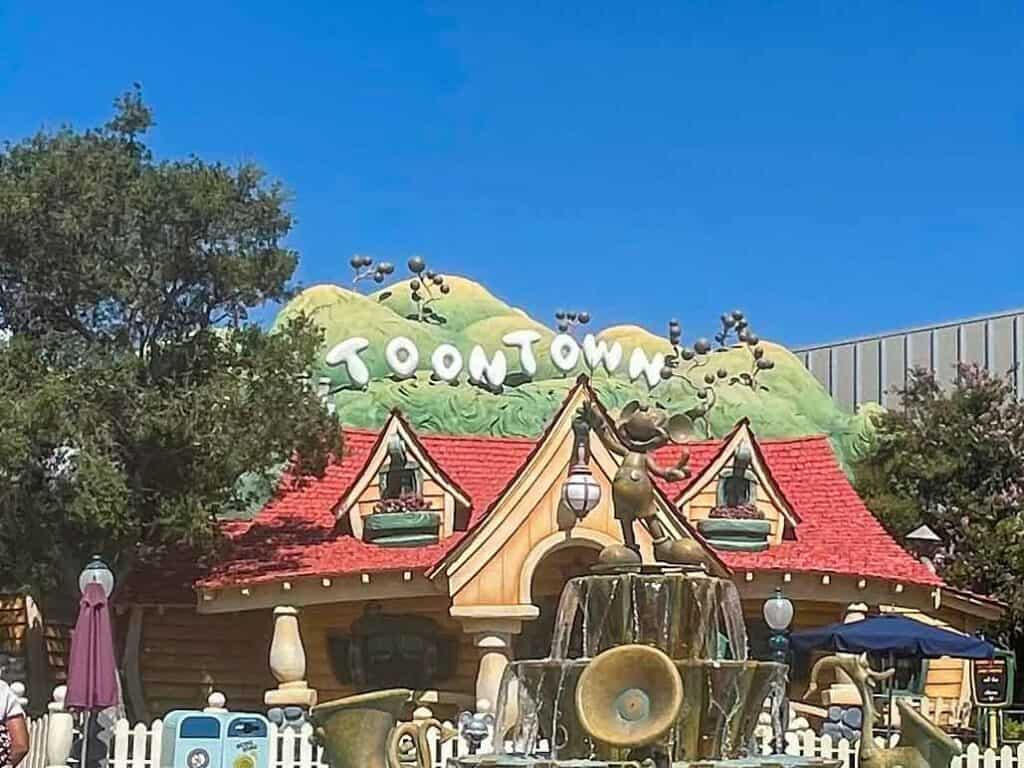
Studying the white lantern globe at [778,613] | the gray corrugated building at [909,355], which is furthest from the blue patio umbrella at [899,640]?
the gray corrugated building at [909,355]

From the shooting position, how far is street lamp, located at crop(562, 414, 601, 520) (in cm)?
1702

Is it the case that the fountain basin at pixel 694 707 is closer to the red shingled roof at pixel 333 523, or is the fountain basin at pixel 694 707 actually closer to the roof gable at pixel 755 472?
the red shingled roof at pixel 333 523

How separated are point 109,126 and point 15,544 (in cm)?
475

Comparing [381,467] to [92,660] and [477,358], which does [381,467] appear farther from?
[92,660]

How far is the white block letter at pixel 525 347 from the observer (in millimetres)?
25641

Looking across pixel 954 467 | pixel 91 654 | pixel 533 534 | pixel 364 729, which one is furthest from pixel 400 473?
pixel 954 467

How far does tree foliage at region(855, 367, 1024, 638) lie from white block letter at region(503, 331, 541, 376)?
688 centimetres

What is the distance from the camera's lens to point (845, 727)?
14.3 m

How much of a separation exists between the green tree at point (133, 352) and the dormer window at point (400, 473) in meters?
1.07

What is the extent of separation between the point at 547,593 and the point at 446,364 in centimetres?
534

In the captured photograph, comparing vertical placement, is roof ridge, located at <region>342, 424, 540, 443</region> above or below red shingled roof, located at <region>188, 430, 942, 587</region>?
above

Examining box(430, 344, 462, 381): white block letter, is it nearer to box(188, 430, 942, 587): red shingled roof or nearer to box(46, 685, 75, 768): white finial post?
box(188, 430, 942, 587): red shingled roof

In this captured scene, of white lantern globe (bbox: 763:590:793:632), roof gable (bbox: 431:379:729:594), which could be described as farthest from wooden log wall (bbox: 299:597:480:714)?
white lantern globe (bbox: 763:590:793:632)

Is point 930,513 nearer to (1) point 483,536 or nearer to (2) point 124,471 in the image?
(1) point 483,536
